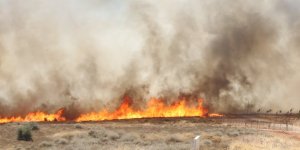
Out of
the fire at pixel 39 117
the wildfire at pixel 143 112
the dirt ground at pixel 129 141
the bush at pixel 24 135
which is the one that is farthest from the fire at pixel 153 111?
the bush at pixel 24 135

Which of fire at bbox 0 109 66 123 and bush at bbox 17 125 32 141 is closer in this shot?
bush at bbox 17 125 32 141

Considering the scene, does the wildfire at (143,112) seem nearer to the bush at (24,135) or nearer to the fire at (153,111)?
the fire at (153,111)

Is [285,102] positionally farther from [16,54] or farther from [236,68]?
[16,54]

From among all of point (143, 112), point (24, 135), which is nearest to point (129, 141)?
point (24, 135)

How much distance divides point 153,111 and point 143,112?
198 cm

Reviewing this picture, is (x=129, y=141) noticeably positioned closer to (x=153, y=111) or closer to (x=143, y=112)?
(x=143, y=112)

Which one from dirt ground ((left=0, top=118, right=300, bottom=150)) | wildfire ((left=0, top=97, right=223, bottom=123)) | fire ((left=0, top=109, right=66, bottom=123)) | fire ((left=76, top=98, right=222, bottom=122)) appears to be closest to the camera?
dirt ground ((left=0, top=118, right=300, bottom=150))

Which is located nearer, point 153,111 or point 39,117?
point 39,117

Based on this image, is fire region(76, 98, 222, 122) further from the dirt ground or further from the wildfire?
the dirt ground

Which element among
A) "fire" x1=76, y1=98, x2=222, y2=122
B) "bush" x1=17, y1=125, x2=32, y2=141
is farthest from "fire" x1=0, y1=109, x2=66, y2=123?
"bush" x1=17, y1=125, x2=32, y2=141

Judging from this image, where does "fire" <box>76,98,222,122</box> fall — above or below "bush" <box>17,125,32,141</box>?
above

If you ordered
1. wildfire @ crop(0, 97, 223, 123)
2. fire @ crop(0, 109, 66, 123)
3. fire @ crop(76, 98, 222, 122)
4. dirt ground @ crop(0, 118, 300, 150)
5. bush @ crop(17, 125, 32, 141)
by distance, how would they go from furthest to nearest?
fire @ crop(76, 98, 222, 122)
wildfire @ crop(0, 97, 223, 123)
fire @ crop(0, 109, 66, 123)
bush @ crop(17, 125, 32, 141)
dirt ground @ crop(0, 118, 300, 150)

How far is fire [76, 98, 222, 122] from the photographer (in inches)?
2997

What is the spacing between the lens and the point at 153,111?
261 feet
